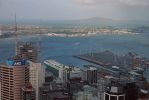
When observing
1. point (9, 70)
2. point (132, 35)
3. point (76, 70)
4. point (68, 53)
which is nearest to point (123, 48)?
point (132, 35)

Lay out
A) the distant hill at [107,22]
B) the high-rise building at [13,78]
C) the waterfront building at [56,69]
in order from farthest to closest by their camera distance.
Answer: the waterfront building at [56,69]
the distant hill at [107,22]
the high-rise building at [13,78]

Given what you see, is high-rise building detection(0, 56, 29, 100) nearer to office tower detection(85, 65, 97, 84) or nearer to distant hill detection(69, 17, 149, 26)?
office tower detection(85, 65, 97, 84)

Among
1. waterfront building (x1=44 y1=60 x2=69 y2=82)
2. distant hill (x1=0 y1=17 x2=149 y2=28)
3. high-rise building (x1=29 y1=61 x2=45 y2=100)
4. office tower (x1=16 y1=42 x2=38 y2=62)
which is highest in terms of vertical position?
distant hill (x1=0 y1=17 x2=149 y2=28)

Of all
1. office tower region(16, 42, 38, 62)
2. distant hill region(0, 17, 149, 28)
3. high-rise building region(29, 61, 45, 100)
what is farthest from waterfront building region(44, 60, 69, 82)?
distant hill region(0, 17, 149, 28)

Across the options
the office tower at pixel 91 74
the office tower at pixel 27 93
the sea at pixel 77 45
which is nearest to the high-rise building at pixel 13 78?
the office tower at pixel 27 93

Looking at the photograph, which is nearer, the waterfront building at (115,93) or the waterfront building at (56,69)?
the waterfront building at (115,93)

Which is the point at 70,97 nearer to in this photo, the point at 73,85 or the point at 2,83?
the point at 73,85

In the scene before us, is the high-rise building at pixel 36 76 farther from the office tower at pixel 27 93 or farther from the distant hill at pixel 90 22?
the distant hill at pixel 90 22

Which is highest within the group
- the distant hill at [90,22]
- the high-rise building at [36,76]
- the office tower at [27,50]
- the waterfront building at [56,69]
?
the distant hill at [90,22]
